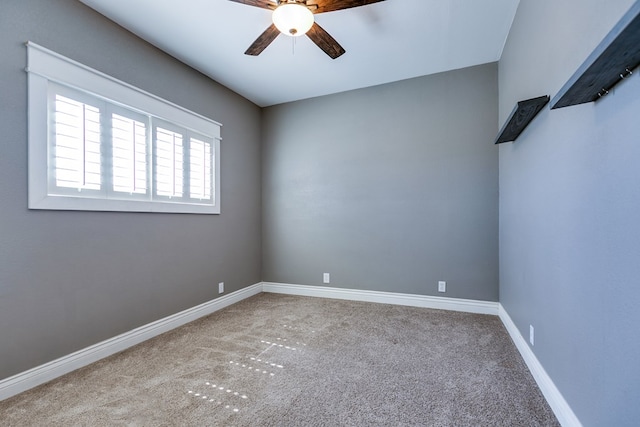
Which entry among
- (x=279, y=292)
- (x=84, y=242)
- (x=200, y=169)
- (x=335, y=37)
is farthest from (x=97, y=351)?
(x=335, y=37)

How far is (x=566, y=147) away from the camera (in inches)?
58.6

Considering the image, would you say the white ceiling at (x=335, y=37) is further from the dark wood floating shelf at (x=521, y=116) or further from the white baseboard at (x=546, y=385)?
the white baseboard at (x=546, y=385)

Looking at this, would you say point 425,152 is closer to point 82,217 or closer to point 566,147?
point 566,147

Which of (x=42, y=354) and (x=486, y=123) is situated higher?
(x=486, y=123)

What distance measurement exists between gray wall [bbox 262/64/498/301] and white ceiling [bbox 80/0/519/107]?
1.36ft

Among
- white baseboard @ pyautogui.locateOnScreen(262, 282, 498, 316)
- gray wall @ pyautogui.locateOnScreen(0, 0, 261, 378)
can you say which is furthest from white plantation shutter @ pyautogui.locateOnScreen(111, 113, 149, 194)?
white baseboard @ pyautogui.locateOnScreen(262, 282, 498, 316)

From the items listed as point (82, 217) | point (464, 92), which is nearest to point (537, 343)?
point (464, 92)

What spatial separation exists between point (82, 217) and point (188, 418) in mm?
1689

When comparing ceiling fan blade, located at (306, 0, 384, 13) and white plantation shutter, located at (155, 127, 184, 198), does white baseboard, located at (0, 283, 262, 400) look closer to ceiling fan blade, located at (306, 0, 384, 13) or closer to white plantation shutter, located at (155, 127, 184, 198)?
white plantation shutter, located at (155, 127, 184, 198)

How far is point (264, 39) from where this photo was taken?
2.23 m

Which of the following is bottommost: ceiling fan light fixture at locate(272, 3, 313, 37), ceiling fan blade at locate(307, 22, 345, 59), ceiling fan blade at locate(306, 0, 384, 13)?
ceiling fan light fixture at locate(272, 3, 313, 37)

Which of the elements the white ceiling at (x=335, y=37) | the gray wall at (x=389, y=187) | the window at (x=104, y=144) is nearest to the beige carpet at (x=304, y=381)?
the gray wall at (x=389, y=187)

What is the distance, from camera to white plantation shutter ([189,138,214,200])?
3.18 metres

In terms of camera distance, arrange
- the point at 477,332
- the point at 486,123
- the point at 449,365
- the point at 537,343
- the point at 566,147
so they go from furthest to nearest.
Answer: the point at 486,123 → the point at 477,332 → the point at 449,365 → the point at 537,343 → the point at 566,147
